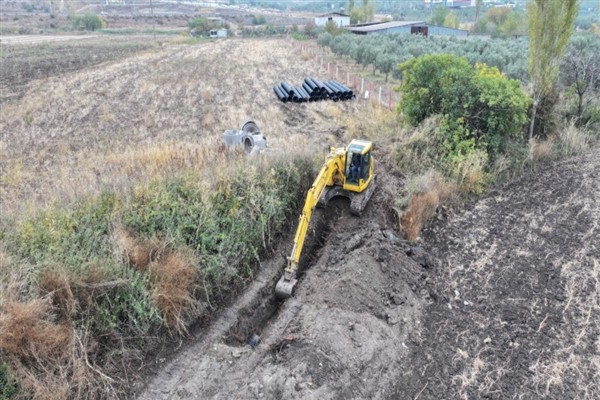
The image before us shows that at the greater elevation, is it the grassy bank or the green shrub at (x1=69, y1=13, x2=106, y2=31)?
the green shrub at (x1=69, y1=13, x2=106, y2=31)

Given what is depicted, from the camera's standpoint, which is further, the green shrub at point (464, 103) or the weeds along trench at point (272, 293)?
the green shrub at point (464, 103)

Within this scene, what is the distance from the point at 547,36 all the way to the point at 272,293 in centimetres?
1263

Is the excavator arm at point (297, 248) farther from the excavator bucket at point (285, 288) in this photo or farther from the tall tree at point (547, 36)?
the tall tree at point (547, 36)

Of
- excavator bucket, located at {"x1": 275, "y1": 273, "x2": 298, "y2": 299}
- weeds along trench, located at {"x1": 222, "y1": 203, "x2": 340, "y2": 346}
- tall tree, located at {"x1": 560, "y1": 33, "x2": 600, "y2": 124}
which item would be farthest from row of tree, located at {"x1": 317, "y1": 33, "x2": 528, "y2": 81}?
excavator bucket, located at {"x1": 275, "y1": 273, "x2": 298, "y2": 299}

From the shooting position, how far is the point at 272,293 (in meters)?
9.52

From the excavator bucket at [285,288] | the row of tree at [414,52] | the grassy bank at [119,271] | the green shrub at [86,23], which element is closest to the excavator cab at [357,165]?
the grassy bank at [119,271]

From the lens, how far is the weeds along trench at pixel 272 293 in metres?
8.59

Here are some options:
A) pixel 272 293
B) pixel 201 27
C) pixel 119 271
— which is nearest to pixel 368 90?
pixel 272 293

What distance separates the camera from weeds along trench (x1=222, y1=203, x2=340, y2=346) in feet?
28.2

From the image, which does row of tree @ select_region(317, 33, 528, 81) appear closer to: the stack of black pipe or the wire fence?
the wire fence

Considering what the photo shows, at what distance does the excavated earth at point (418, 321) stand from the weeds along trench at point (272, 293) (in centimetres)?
3

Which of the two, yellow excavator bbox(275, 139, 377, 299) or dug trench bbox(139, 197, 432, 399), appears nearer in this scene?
dug trench bbox(139, 197, 432, 399)

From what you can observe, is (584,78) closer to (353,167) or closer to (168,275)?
(353,167)

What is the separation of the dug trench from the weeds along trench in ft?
0.07
